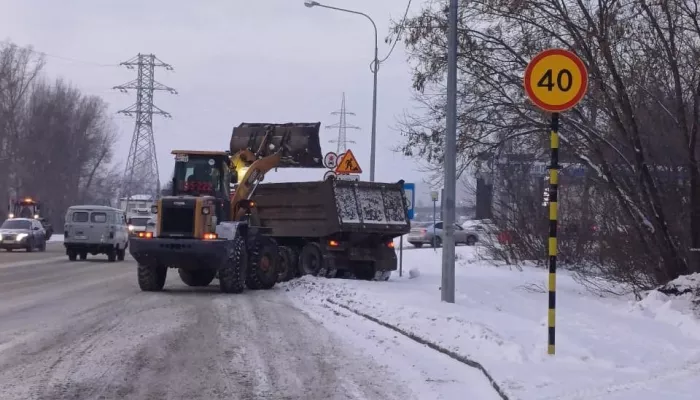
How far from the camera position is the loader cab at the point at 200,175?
21.1 meters

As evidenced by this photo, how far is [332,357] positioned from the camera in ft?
37.4

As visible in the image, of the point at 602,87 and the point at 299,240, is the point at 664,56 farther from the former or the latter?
Result: the point at 299,240

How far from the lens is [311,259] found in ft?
78.9

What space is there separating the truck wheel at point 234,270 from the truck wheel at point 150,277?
5.01ft

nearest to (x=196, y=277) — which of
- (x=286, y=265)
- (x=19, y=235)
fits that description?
(x=286, y=265)

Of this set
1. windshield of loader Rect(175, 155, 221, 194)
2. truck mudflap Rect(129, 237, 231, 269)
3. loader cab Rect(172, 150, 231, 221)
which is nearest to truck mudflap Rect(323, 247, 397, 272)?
loader cab Rect(172, 150, 231, 221)

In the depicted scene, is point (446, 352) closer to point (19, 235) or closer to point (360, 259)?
point (360, 259)

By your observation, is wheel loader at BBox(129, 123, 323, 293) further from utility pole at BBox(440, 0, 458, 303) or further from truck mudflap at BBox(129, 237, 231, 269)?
utility pole at BBox(440, 0, 458, 303)

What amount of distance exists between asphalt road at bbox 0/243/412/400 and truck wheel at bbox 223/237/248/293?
1.18 meters

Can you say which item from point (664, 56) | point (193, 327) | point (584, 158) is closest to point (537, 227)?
point (584, 158)

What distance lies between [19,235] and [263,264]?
1002 inches

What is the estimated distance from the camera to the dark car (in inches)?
1722

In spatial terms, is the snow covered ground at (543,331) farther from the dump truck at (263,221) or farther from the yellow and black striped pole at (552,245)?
the dump truck at (263,221)

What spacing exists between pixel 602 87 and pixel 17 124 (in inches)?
2593
